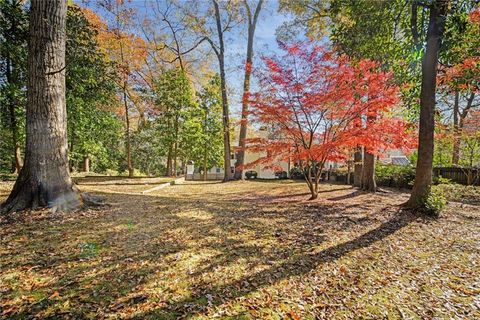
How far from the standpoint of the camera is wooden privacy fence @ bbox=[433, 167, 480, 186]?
902cm

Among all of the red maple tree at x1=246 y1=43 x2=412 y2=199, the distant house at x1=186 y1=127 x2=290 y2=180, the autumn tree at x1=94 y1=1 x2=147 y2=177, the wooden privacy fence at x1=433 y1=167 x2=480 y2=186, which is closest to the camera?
the red maple tree at x1=246 y1=43 x2=412 y2=199

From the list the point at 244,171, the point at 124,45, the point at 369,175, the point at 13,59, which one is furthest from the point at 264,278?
the point at 244,171

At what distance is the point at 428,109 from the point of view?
4.76 m

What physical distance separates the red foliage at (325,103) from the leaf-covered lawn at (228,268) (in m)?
2.45

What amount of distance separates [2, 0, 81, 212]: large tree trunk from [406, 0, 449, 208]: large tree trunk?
6.63 metres

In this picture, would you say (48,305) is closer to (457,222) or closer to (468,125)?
(457,222)

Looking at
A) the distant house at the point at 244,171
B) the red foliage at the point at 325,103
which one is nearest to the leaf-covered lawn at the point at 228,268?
the red foliage at the point at 325,103

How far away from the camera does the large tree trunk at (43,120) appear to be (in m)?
3.40

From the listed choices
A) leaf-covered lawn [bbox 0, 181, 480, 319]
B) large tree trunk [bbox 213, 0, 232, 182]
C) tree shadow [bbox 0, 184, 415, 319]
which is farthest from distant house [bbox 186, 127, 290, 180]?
leaf-covered lawn [bbox 0, 181, 480, 319]

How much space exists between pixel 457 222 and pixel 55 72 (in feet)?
24.8

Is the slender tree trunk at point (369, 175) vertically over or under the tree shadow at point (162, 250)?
over

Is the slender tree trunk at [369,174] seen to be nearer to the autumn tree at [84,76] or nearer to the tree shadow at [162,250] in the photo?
the tree shadow at [162,250]

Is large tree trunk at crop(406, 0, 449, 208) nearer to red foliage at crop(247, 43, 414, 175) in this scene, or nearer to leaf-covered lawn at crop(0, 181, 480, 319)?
red foliage at crop(247, 43, 414, 175)

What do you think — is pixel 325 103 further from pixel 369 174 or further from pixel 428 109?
pixel 369 174
